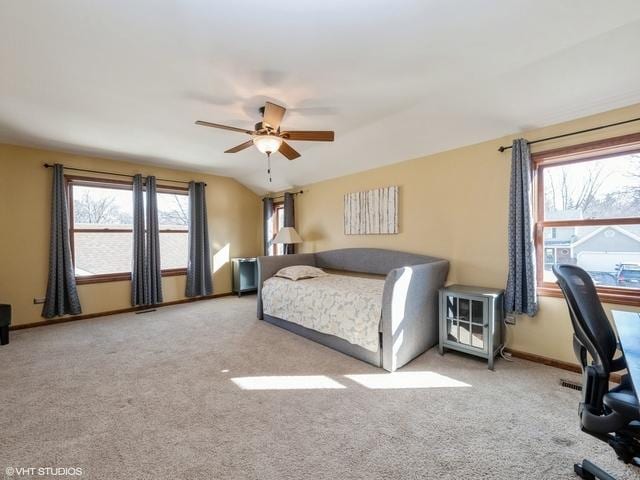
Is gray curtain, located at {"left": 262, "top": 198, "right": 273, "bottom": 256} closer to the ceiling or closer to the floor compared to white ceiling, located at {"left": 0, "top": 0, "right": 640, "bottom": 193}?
closer to the floor

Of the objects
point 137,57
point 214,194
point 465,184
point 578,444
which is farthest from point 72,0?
point 214,194

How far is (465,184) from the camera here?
315cm

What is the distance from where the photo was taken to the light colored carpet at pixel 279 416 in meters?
1.47

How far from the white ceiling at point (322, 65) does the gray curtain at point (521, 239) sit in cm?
40

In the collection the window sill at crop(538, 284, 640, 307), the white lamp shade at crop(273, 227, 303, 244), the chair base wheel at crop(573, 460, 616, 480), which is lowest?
the chair base wheel at crop(573, 460, 616, 480)

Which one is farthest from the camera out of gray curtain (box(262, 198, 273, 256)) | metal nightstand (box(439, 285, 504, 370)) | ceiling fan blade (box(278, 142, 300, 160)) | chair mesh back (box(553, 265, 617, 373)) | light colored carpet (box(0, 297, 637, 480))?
gray curtain (box(262, 198, 273, 256))

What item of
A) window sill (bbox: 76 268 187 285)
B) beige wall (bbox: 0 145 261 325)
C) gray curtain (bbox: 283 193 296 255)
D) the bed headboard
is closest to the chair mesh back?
the bed headboard

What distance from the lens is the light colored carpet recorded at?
4.82ft

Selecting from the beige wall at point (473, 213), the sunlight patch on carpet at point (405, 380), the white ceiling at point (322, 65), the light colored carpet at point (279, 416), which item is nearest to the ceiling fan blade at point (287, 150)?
the white ceiling at point (322, 65)

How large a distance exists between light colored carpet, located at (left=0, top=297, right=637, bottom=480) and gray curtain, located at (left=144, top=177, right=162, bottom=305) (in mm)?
1683

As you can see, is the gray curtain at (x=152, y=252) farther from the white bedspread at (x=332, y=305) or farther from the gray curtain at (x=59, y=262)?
the white bedspread at (x=332, y=305)

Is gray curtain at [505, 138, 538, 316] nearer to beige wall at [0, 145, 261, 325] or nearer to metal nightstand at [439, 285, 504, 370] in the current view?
metal nightstand at [439, 285, 504, 370]

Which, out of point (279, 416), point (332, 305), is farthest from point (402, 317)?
point (279, 416)

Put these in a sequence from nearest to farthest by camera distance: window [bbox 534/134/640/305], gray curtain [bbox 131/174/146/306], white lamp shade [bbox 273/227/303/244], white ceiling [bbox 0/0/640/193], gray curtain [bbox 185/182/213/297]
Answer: white ceiling [bbox 0/0/640/193]
window [bbox 534/134/640/305]
gray curtain [bbox 131/174/146/306]
white lamp shade [bbox 273/227/303/244]
gray curtain [bbox 185/182/213/297]
